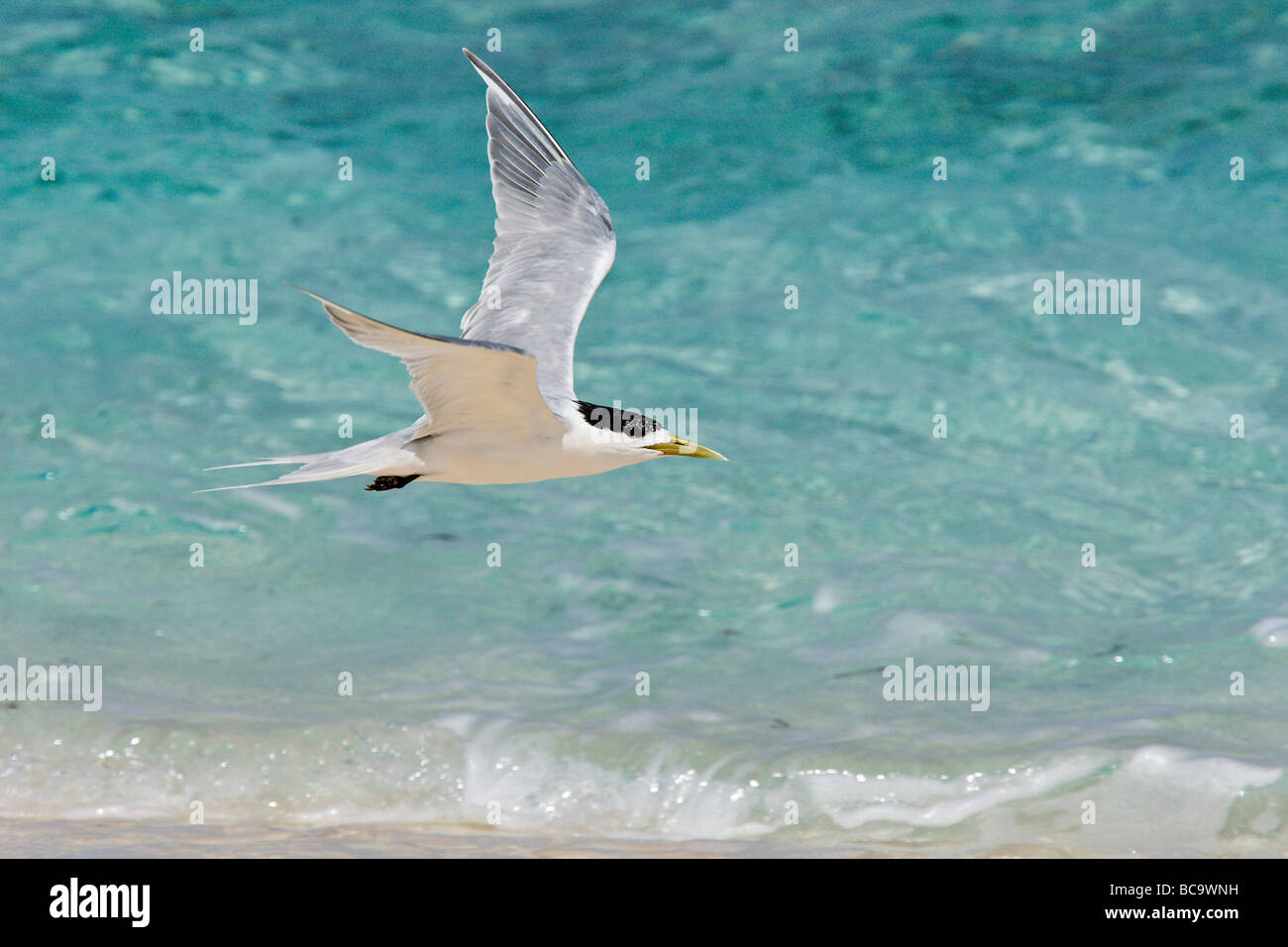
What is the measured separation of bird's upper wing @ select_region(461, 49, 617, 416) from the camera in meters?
7.36

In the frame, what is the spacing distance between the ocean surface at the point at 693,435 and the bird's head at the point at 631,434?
207 centimetres

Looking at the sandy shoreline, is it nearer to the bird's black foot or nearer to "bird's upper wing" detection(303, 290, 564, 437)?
the bird's black foot

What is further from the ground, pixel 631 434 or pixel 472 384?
pixel 472 384

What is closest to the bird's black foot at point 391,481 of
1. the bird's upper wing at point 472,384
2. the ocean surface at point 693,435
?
the bird's upper wing at point 472,384

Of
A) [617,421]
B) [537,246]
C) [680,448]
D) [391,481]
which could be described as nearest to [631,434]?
[617,421]

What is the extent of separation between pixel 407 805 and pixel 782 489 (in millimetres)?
5034

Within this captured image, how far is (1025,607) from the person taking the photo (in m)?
9.89

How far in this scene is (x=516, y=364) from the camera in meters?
5.47

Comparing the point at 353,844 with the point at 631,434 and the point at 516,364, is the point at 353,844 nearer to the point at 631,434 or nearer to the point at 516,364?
the point at 631,434

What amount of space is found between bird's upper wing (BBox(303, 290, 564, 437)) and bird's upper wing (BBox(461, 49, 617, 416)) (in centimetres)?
96

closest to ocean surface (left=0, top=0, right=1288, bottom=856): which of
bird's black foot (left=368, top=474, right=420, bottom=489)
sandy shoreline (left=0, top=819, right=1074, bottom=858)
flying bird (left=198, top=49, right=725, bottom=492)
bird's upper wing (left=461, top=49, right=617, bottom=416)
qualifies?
sandy shoreline (left=0, top=819, right=1074, bottom=858)

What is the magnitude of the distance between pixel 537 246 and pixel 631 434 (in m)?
2.37

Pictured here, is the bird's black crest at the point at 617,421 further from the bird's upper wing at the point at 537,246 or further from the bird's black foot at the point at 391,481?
the bird's black foot at the point at 391,481

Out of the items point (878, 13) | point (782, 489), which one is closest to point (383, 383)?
point (782, 489)
